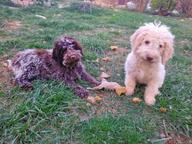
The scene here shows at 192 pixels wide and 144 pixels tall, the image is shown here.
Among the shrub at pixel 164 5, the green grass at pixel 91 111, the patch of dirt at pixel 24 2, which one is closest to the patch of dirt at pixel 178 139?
the green grass at pixel 91 111

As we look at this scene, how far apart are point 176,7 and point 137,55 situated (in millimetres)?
10466

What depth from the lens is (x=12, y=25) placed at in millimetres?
8812

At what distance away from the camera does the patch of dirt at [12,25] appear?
8.52 metres

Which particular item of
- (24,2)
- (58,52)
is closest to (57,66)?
(58,52)

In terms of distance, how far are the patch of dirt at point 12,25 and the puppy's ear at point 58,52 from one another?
354 centimetres

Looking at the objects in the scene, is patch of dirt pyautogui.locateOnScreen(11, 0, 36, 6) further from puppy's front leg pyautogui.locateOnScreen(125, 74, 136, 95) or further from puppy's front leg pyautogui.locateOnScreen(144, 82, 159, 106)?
puppy's front leg pyautogui.locateOnScreen(144, 82, 159, 106)

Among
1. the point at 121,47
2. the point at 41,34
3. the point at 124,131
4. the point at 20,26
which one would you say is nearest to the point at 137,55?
the point at 124,131

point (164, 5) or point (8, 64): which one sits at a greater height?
point (8, 64)

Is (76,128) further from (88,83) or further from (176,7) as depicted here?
(176,7)

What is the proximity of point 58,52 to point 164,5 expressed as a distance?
399 inches

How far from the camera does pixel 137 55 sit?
5.07m

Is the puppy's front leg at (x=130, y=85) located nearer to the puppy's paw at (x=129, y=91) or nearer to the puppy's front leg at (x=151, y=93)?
the puppy's paw at (x=129, y=91)

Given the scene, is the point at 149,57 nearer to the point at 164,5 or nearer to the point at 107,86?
the point at 107,86

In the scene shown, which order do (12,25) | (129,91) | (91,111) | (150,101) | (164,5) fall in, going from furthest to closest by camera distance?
(164,5) < (12,25) < (129,91) < (150,101) < (91,111)
